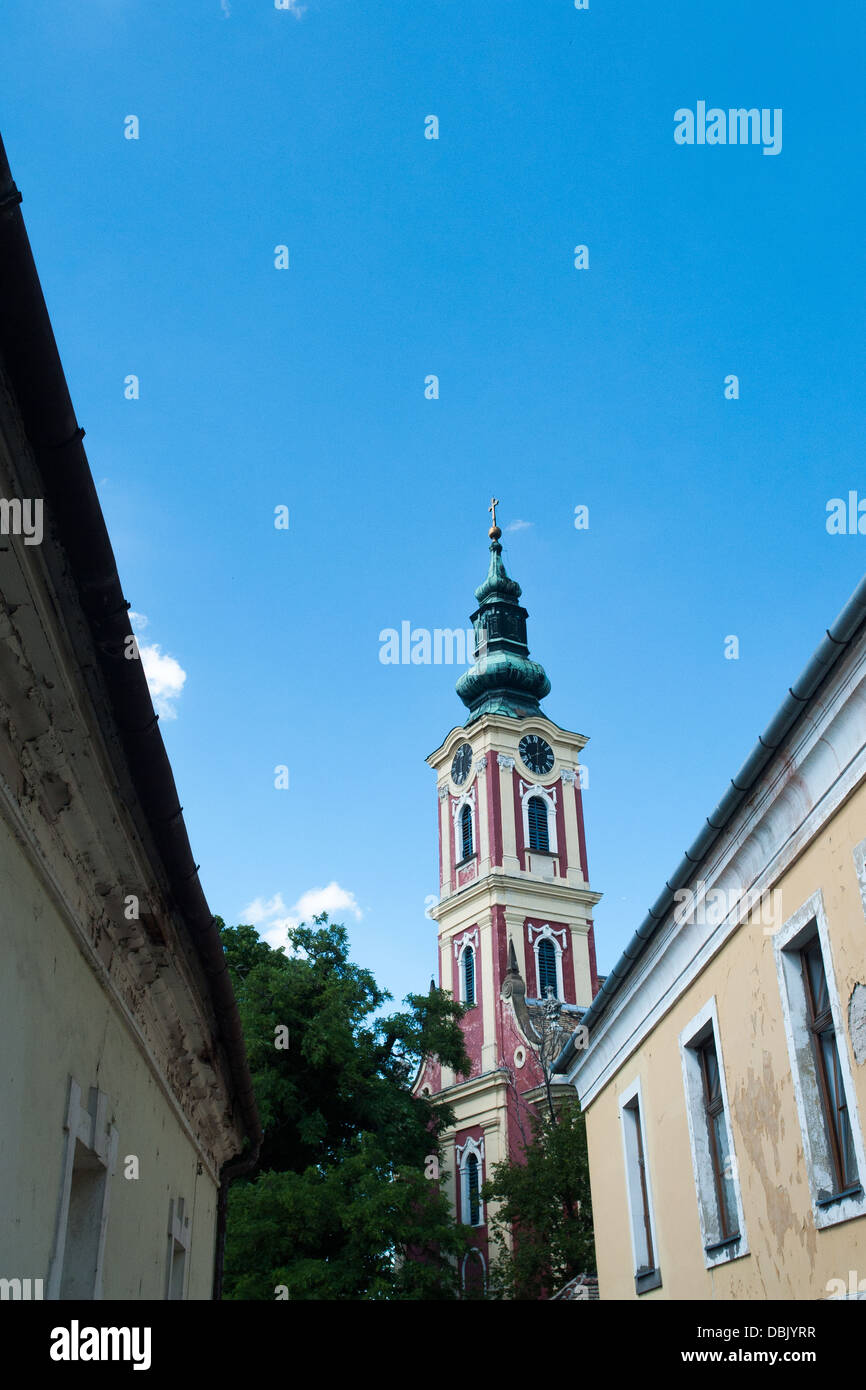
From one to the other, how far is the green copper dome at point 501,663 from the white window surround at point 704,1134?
4098cm

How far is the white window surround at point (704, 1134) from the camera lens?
9.73 meters

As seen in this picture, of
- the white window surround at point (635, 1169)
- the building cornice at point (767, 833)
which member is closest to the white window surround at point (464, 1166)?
the white window surround at point (635, 1169)

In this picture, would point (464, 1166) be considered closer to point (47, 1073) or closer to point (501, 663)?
point (501, 663)

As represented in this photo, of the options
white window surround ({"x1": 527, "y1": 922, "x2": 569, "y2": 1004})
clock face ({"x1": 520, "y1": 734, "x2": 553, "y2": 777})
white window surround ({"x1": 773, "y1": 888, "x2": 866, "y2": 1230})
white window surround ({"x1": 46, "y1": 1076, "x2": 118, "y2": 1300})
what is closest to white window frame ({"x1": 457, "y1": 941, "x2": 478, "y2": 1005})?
white window surround ({"x1": 527, "y1": 922, "x2": 569, "y2": 1004})

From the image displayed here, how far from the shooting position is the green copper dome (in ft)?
180

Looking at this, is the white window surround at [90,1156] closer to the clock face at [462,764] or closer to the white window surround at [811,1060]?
the white window surround at [811,1060]

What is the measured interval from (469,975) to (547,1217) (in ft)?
50.8

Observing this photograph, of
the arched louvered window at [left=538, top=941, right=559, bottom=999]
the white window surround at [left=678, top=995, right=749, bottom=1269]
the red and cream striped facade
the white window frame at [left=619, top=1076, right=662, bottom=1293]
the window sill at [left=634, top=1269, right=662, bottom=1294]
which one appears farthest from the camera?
the arched louvered window at [left=538, top=941, right=559, bottom=999]

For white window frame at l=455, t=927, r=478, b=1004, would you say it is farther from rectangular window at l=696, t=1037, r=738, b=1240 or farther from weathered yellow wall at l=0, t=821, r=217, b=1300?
weathered yellow wall at l=0, t=821, r=217, b=1300

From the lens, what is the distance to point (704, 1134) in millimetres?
10570

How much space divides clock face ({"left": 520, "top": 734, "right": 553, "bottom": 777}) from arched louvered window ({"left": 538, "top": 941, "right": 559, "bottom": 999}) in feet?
23.4

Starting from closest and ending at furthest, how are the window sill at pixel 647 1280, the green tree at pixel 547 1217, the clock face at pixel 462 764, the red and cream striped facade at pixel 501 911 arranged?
the window sill at pixel 647 1280
the green tree at pixel 547 1217
the red and cream striped facade at pixel 501 911
the clock face at pixel 462 764

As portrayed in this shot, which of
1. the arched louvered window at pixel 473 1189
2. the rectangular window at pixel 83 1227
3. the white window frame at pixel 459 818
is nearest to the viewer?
the rectangular window at pixel 83 1227
